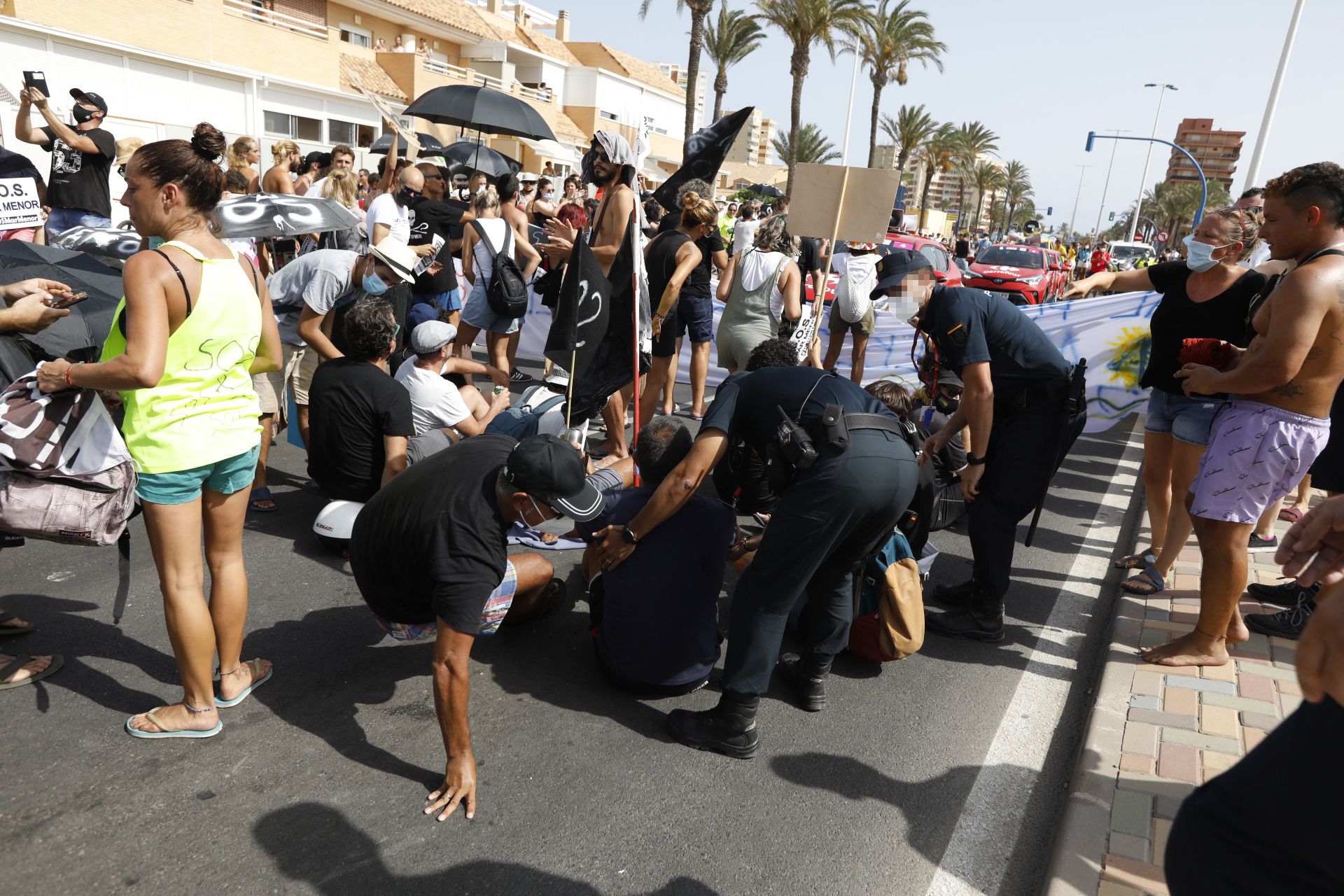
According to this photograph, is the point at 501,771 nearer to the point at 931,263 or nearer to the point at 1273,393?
the point at 931,263

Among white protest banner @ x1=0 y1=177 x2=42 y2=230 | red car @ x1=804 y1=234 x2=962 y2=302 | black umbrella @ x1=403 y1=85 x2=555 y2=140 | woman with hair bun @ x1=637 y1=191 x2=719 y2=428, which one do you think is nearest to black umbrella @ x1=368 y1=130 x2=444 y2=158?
black umbrella @ x1=403 y1=85 x2=555 y2=140

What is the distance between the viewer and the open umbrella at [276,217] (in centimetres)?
503

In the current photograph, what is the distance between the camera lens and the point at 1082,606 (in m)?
4.63

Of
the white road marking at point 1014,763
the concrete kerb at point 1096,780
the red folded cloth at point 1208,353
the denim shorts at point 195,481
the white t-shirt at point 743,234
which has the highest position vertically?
the white t-shirt at point 743,234

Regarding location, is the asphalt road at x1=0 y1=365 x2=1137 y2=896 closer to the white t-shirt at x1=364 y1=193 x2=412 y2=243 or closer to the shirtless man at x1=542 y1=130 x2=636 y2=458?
the shirtless man at x1=542 y1=130 x2=636 y2=458

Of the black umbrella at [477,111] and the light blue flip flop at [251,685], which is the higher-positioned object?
the black umbrella at [477,111]

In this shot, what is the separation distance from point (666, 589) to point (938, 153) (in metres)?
58.3

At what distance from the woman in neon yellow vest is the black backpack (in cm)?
397

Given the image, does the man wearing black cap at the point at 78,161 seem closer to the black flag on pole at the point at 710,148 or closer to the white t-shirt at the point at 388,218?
the white t-shirt at the point at 388,218

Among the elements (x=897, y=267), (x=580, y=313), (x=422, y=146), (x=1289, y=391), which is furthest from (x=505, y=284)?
(x=422, y=146)

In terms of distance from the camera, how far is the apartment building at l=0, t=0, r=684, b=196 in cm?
2011

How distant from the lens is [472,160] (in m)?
11.8

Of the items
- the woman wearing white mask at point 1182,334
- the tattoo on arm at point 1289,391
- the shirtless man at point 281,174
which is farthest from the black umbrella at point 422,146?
the tattoo on arm at point 1289,391

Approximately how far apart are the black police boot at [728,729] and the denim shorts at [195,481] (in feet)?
5.87
